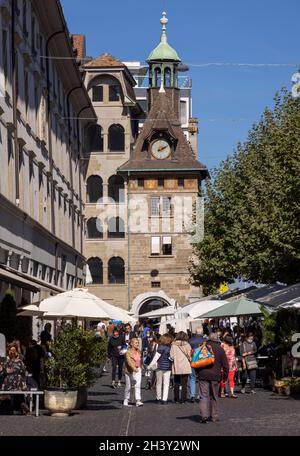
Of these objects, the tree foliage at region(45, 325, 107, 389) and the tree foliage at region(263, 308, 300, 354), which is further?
the tree foliage at region(263, 308, 300, 354)

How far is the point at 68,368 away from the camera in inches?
977

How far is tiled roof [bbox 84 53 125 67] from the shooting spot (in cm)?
9488

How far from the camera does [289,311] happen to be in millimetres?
34281

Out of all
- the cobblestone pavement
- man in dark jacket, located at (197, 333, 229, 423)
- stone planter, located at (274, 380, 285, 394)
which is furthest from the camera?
stone planter, located at (274, 380, 285, 394)

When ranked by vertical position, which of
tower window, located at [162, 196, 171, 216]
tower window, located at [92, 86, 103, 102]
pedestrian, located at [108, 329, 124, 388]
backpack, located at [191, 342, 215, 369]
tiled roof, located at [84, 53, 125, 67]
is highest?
tiled roof, located at [84, 53, 125, 67]

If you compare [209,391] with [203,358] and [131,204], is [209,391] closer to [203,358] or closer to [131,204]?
[203,358]

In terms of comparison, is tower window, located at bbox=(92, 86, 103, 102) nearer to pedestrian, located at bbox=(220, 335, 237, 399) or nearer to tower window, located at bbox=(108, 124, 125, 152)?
tower window, located at bbox=(108, 124, 125, 152)

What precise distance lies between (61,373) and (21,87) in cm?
1806

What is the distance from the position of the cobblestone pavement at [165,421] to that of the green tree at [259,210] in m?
12.3

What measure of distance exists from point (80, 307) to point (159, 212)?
68.4 meters

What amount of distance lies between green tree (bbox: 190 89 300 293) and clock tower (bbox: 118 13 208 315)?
84.4 feet

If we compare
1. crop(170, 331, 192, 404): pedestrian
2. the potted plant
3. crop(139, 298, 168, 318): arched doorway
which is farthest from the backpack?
crop(139, 298, 168, 318): arched doorway

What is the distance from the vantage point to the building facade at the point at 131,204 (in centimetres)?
9606

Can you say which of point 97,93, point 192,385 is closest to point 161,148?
point 97,93
